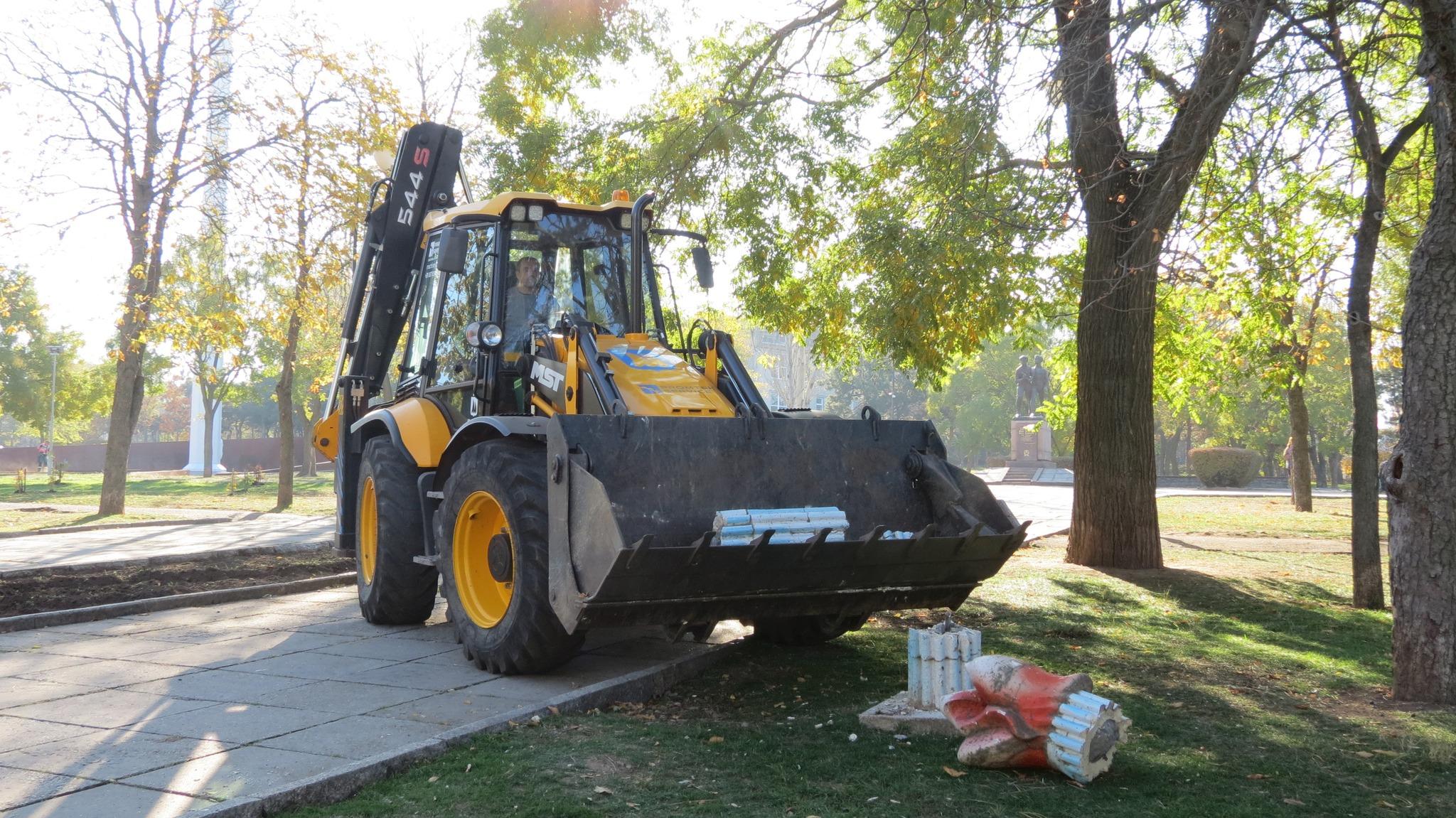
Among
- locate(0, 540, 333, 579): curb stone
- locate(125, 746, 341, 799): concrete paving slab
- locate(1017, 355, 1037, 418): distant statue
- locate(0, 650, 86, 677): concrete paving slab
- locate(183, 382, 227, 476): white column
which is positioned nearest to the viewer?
locate(125, 746, 341, 799): concrete paving slab

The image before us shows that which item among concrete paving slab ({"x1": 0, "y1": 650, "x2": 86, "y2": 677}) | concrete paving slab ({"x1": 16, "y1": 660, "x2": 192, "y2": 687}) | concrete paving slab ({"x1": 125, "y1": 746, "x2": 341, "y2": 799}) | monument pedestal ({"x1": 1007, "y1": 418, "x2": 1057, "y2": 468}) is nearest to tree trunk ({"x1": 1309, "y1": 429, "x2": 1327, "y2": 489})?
monument pedestal ({"x1": 1007, "y1": 418, "x2": 1057, "y2": 468})

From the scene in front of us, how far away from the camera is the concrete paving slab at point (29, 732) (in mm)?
5227

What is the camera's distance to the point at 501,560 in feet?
22.4

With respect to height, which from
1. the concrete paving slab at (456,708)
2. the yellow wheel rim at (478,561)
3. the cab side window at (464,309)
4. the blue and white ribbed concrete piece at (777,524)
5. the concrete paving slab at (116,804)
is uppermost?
the cab side window at (464,309)

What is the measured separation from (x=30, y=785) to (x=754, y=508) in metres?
3.70

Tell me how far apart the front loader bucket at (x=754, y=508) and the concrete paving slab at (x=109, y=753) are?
6.17ft

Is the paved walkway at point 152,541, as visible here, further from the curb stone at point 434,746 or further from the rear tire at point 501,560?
the curb stone at point 434,746

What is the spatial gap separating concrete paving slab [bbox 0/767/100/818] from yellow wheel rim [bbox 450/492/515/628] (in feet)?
8.90

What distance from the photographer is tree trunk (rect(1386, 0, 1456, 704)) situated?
20.5 ft

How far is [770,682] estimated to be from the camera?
6.91 metres

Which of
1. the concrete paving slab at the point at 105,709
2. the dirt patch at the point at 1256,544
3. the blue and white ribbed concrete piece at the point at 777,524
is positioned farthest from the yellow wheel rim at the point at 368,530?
the dirt patch at the point at 1256,544

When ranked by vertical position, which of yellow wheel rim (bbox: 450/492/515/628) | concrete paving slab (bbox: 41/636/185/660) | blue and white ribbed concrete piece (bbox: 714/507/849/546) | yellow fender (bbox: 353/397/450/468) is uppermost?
yellow fender (bbox: 353/397/450/468)

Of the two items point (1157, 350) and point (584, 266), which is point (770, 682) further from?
point (1157, 350)

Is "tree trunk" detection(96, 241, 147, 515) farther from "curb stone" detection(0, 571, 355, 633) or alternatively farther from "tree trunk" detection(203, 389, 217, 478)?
"tree trunk" detection(203, 389, 217, 478)
